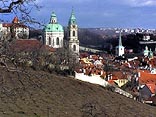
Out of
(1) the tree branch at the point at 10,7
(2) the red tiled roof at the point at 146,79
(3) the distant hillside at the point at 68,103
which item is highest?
(1) the tree branch at the point at 10,7

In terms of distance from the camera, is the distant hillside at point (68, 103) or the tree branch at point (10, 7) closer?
the tree branch at point (10, 7)

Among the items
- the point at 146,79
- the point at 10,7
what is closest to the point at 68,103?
the point at 10,7

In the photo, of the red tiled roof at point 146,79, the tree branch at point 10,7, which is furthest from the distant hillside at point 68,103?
the red tiled roof at point 146,79

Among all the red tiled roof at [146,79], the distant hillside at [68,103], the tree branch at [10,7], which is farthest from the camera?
the red tiled roof at [146,79]

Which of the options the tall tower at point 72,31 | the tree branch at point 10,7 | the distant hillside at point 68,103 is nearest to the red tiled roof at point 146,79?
the distant hillside at point 68,103

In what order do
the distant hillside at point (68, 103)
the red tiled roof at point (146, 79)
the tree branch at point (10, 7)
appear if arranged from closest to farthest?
1. the tree branch at point (10, 7)
2. the distant hillside at point (68, 103)
3. the red tiled roof at point (146, 79)

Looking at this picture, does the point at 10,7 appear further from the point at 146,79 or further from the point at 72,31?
the point at 72,31

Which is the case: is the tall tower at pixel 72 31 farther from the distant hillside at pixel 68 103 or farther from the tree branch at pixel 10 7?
the tree branch at pixel 10 7

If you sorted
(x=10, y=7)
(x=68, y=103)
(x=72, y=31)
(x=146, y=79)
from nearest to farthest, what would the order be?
(x=10, y=7) < (x=68, y=103) < (x=146, y=79) < (x=72, y=31)

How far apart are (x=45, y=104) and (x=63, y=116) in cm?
284

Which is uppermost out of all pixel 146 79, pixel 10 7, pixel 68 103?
pixel 10 7

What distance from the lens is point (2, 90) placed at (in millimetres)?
5586

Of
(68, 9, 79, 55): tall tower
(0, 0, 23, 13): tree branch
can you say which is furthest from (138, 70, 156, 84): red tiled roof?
(0, 0, 23, 13): tree branch

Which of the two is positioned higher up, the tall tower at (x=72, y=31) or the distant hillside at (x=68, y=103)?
the tall tower at (x=72, y=31)
